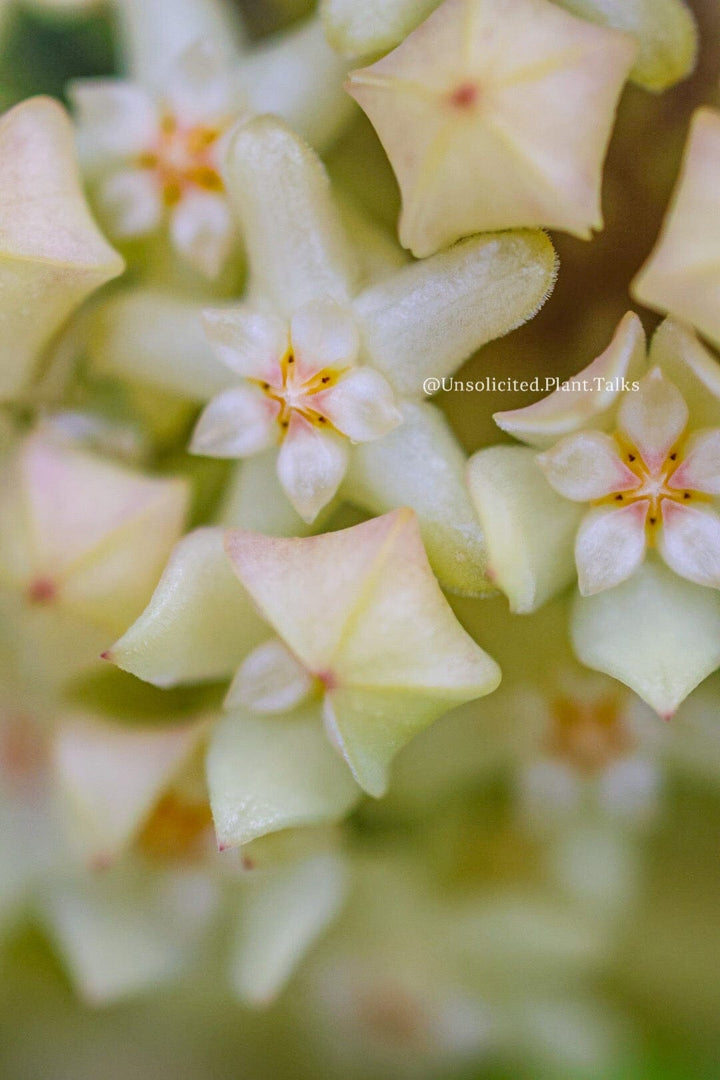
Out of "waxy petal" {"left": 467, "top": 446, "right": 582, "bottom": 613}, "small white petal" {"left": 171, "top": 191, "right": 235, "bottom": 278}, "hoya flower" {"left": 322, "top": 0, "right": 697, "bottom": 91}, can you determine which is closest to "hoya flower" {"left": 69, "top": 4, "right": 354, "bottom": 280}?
"small white petal" {"left": 171, "top": 191, "right": 235, "bottom": 278}

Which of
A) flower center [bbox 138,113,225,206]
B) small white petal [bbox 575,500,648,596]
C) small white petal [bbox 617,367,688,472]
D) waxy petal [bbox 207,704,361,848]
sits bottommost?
waxy petal [bbox 207,704,361,848]

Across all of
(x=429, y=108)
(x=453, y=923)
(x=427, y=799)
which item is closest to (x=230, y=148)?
(x=429, y=108)

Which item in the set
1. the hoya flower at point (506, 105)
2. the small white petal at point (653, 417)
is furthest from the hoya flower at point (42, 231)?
the small white petal at point (653, 417)

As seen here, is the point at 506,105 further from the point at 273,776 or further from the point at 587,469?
the point at 273,776

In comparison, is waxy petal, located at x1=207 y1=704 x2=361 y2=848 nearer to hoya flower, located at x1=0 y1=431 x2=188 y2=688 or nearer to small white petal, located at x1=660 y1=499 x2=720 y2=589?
hoya flower, located at x1=0 y1=431 x2=188 y2=688

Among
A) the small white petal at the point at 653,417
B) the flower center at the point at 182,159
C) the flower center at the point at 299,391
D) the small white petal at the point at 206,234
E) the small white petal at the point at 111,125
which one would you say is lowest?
the small white petal at the point at 653,417

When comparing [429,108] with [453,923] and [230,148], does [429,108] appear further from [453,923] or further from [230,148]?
[453,923]

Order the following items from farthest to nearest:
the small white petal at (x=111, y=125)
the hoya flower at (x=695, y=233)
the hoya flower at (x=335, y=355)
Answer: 1. the small white petal at (x=111, y=125)
2. the hoya flower at (x=335, y=355)
3. the hoya flower at (x=695, y=233)

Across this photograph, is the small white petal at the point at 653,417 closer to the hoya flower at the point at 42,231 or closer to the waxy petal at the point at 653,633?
the waxy petal at the point at 653,633
